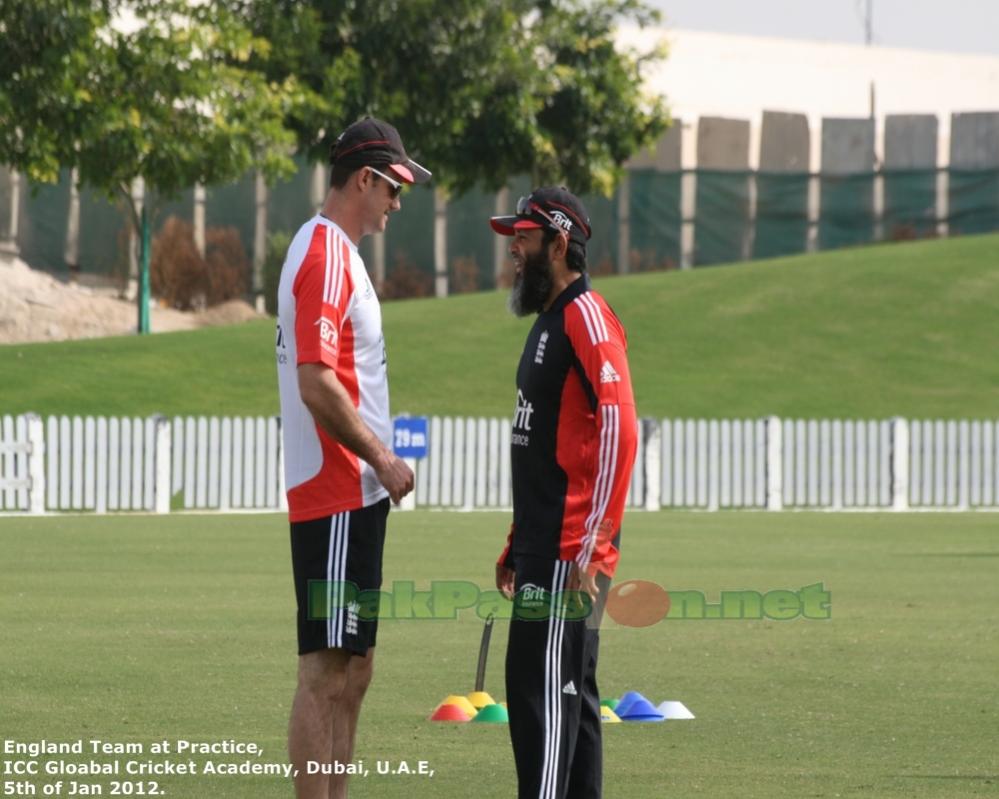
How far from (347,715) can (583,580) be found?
35.0 inches

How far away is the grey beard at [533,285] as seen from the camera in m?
6.57

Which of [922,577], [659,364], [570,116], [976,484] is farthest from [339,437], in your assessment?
[570,116]

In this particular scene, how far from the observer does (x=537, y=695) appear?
253 inches

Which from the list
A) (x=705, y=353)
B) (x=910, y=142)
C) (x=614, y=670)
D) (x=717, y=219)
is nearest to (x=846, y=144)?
(x=910, y=142)

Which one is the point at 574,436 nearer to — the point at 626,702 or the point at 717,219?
the point at 626,702

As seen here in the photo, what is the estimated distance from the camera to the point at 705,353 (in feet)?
124

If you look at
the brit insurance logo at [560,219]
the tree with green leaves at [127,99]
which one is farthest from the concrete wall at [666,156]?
the brit insurance logo at [560,219]

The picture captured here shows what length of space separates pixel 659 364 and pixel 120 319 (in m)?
13.0

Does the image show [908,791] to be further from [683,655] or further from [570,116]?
[570,116]

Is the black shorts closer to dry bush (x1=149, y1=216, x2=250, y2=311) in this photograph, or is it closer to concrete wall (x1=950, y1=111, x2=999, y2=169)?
dry bush (x1=149, y1=216, x2=250, y2=311)

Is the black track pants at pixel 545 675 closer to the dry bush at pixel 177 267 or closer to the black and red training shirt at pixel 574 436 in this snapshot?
the black and red training shirt at pixel 574 436

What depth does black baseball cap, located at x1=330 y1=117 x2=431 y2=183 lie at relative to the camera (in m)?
6.68

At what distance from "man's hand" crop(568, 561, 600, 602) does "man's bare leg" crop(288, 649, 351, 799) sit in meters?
0.74

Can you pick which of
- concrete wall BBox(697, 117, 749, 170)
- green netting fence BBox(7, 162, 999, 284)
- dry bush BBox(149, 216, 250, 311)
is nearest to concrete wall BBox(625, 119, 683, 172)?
green netting fence BBox(7, 162, 999, 284)
